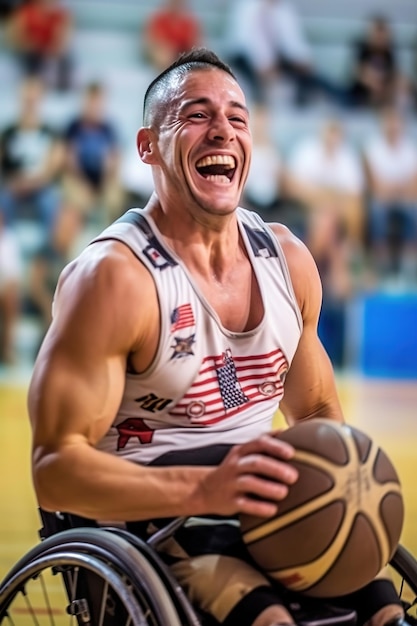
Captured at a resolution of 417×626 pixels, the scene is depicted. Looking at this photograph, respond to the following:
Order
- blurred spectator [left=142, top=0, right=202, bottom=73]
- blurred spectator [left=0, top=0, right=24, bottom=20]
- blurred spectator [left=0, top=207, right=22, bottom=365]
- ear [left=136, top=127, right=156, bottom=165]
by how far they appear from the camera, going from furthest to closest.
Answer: blurred spectator [left=142, top=0, right=202, bottom=73] < blurred spectator [left=0, top=0, right=24, bottom=20] < blurred spectator [left=0, top=207, right=22, bottom=365] < ear [left=136, top=127, right=156, bottom=165]

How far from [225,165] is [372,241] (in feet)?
30.4

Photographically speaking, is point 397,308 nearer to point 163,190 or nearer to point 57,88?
point 57,88

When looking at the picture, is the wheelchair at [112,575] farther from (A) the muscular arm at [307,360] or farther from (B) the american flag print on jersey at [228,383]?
(A) the muscular arm at [307,360]

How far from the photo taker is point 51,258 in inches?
445

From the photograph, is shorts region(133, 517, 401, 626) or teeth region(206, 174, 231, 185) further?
teeth region(206, 174, 231, 185)

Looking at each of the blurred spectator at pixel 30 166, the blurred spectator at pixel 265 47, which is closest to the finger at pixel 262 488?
the blurred spectator at pixel 30 166

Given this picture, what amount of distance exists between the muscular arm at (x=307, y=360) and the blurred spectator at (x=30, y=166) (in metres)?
8.45

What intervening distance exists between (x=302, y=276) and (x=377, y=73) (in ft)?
34.1

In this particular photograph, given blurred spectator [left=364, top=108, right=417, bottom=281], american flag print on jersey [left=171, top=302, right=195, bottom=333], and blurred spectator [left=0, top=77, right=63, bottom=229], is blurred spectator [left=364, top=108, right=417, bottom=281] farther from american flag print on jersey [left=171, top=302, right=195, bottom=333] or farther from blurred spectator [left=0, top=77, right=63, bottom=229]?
american flag print on jersey [left=171, top=302, right=195, bottom=333]

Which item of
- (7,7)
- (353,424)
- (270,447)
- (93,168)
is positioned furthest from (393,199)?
(270,447)

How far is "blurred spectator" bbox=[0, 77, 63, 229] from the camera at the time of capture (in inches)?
446

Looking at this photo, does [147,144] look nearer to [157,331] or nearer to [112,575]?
[157,331]

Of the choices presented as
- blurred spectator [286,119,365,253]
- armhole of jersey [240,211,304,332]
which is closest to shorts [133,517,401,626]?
armhole of jersey [240,211,304,332]

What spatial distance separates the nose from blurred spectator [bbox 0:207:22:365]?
8.38 meters
